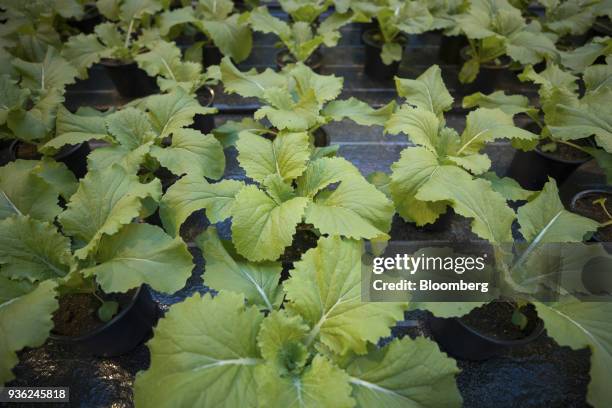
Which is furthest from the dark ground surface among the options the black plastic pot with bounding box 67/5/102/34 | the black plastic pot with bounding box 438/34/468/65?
the black plastic pot with bounding box 67/5/102/34

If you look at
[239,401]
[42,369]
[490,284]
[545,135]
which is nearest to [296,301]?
[239,401]

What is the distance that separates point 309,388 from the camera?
1.00 meters

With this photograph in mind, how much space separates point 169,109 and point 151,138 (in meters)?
0.20

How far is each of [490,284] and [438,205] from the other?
13.6 inches

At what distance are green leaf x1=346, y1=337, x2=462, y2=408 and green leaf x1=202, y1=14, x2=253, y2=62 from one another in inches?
77.9

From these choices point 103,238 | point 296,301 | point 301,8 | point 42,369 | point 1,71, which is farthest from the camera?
point 301,8

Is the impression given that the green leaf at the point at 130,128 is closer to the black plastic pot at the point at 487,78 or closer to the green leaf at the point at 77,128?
the green leaf at the point at 77,128

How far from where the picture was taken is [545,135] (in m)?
1.73

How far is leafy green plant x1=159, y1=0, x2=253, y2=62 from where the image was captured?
7.60 ft

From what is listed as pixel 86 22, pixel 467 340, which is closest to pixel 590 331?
pixel 467 340

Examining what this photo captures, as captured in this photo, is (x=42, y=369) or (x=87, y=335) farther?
(x=42, y=369)

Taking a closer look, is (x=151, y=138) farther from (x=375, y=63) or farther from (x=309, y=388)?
(x=375, y=63)

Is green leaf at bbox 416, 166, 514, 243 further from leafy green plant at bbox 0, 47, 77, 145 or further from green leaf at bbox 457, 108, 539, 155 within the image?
leafy green plant at bbox 0, 47, 77, 145

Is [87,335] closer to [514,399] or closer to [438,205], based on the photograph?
[438,205]
